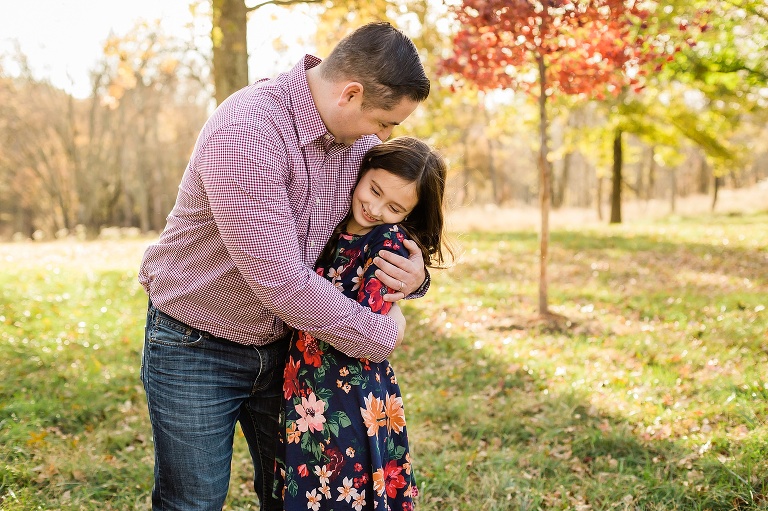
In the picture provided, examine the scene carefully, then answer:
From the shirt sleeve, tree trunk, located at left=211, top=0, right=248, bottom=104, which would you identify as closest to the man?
the shirt sleeve

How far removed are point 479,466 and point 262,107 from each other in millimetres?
2688

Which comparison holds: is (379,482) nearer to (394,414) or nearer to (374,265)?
(394,414)

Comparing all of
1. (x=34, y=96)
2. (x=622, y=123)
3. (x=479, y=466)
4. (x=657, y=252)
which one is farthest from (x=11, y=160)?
(x=479, y=466)

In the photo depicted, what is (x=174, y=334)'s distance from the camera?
208 cm

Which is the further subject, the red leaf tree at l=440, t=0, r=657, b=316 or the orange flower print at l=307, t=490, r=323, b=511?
the red leaf tree at l=440, t=0, r=657, b=316

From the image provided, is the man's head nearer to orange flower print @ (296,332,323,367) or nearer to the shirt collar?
the shirt collar

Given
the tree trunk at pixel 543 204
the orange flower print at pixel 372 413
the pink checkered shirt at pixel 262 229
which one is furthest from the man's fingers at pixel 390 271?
the tree trunk at pixel 543 204

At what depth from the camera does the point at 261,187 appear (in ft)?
5.95

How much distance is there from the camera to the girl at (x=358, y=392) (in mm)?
2176

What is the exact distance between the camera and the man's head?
193 centimetres

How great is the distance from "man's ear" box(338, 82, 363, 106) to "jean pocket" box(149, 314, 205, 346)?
0.86 meters

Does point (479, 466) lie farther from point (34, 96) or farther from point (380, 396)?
point (34, 96)

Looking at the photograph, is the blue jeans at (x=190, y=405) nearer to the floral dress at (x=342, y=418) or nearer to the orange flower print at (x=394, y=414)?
the floral dress at (x=342, y=418)

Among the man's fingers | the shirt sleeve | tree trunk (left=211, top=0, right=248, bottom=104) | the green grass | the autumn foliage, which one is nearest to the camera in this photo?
the shirt sleeve
